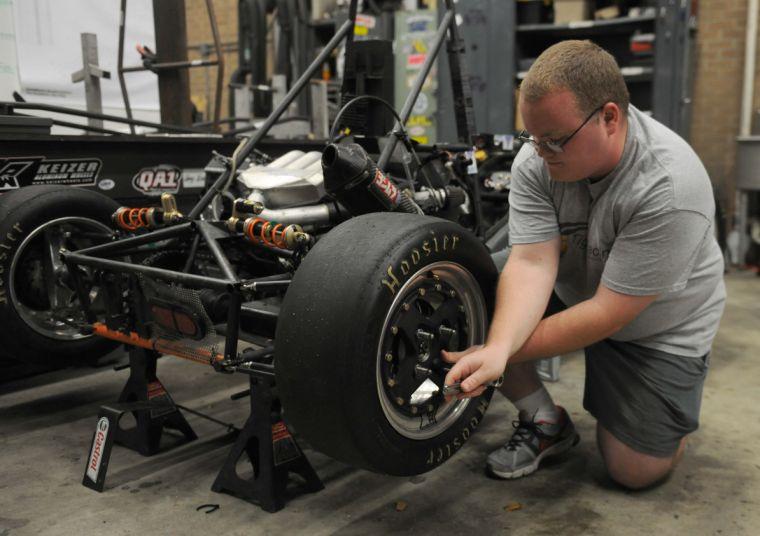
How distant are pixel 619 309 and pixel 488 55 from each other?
170 inches

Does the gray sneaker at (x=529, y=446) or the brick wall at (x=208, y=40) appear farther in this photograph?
the brick wall at (x=208, y=40)

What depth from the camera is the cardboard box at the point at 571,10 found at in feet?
16.8

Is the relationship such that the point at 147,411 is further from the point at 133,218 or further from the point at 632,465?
the point at 632,465

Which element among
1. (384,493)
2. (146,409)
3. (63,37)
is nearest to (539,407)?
(384,493)

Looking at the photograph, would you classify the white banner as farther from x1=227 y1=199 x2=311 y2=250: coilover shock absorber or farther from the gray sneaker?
the gray sneaker

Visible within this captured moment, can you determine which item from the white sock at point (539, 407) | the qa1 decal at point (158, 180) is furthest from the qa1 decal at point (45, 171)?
the white sock at point (539, 407)

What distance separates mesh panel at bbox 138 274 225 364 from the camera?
161 centimetres

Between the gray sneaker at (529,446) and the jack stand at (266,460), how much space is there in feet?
1.52

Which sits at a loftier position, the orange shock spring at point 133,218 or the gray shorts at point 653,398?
the orange shock spring at point 133,218

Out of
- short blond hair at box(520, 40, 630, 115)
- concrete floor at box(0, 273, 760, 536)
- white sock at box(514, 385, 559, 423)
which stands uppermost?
short blond hair at box(520, 40, 630, 115)

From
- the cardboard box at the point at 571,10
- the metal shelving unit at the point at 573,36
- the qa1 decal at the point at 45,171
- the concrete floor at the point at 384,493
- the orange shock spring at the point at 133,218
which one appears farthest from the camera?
the cardboard box at the point at 571,10

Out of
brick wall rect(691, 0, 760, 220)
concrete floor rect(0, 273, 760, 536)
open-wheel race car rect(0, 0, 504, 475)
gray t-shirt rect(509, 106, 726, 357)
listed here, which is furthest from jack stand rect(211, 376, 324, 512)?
brick wall rect(691, 0, 760, 220)

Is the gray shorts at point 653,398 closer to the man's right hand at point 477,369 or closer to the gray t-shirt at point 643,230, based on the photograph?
the gray t-shirt at point 643,230

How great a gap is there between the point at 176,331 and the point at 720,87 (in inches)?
197
